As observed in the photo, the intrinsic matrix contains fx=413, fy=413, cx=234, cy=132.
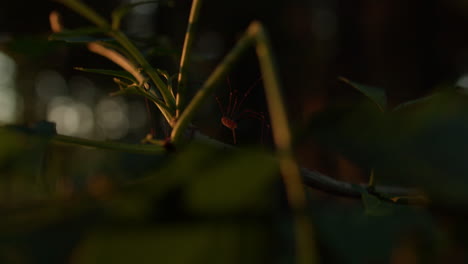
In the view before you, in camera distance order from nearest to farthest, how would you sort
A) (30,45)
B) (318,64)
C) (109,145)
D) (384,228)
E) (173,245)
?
(173,245), (109,145), (30,45), (384,228), (318,64)

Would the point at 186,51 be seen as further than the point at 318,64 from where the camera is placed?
No

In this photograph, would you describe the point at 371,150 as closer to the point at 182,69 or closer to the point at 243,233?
the point at 243,233

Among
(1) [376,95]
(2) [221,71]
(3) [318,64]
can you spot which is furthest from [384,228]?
(3) [318,64]

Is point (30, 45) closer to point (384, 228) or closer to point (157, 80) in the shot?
point (157, 80)

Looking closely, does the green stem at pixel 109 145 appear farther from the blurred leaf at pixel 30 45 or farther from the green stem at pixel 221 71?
the blurred leaf at pixel 30 45

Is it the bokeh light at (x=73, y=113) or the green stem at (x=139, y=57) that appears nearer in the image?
the green stem at (x=139, y=57)

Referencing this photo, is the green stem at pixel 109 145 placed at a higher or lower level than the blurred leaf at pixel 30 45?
lower

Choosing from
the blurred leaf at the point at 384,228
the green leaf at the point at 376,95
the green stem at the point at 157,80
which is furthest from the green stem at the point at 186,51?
the blurred leaf at the point at 384,228

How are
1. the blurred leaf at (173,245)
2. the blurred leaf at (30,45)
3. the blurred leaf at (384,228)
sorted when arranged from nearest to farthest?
1. the blurred leaf at (173,245)
2. the blurred leaf at (30,45)
3. the blurred leaf at (384,228)

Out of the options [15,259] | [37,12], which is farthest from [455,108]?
[37,12]

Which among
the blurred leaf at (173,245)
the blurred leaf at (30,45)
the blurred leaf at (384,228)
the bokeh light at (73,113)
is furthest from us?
the bokeh light at (73,113)
